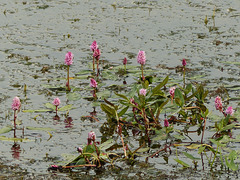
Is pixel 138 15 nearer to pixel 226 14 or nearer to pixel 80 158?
pixel 226 14

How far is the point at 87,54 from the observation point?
6.83m

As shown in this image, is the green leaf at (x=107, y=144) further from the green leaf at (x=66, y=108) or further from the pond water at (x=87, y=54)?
the green leaf at (x=66, y=108)

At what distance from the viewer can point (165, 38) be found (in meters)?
7.56

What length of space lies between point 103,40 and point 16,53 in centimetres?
129

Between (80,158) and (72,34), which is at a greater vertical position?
(72,34)

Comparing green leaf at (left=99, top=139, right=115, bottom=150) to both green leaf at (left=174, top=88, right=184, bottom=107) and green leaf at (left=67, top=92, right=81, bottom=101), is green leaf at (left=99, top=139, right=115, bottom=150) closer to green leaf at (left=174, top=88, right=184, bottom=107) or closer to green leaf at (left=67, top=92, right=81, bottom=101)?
green leaf at (left=174, top=88, right=184, bottom=107)

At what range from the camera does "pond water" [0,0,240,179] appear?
4.07 m

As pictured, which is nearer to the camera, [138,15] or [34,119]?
[34,119]

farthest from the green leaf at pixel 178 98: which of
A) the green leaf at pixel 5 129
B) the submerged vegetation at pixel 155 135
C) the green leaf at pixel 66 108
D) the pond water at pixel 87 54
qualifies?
the green leaf at pixel 5 129

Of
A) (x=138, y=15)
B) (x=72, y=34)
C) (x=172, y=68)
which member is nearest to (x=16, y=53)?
(x=72, y=34)

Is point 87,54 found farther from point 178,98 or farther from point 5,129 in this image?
point 5,129

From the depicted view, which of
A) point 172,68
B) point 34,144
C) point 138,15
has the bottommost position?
point 34,144

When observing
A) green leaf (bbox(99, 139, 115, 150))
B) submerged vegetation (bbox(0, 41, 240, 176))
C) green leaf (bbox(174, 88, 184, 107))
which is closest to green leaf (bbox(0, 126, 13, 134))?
submerged vegetation (bbox(0, 41, 240, 176))

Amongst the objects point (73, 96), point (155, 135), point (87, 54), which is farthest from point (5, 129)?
point (87, 54)
